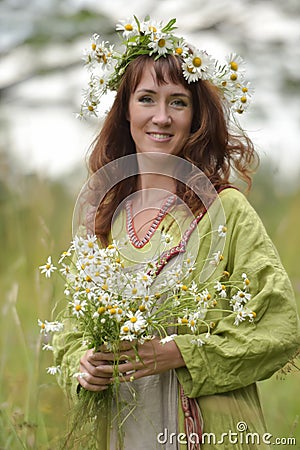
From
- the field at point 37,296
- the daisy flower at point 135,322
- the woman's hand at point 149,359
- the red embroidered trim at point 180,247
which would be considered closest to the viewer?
the daisy flower at point 135,322

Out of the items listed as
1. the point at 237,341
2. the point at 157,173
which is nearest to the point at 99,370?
the point at 237,341

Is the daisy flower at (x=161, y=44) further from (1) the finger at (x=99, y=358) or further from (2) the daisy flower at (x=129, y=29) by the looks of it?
(1) the finger at (x=99, y=358)

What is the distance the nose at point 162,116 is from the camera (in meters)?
2.01

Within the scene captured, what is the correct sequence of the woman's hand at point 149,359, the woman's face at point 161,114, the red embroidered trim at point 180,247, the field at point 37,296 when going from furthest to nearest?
the field at point 37,296 → the woman's face at point 161,114 → the red embroidered trim at point 180,247 → the woman's hand at point 149,359

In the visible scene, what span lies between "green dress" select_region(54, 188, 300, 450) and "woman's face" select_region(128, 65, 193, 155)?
0.63 ft

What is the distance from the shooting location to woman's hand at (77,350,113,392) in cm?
183

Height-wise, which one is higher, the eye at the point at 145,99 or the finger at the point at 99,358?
the eye at the point at 145,99

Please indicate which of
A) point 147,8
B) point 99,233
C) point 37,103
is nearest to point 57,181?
point 37,103

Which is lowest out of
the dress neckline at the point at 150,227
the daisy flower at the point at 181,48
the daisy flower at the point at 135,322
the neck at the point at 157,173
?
the daisy flower at the point at 135,322

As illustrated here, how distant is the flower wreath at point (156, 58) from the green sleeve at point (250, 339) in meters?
0.40

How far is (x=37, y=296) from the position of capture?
2836 millimetres

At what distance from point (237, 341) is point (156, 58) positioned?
0.69 meters

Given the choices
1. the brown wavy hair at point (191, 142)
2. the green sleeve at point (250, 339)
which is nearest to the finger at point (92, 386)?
the green sleeve at point (250, 339)

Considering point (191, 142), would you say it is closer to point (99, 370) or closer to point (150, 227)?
point (150, 227)
